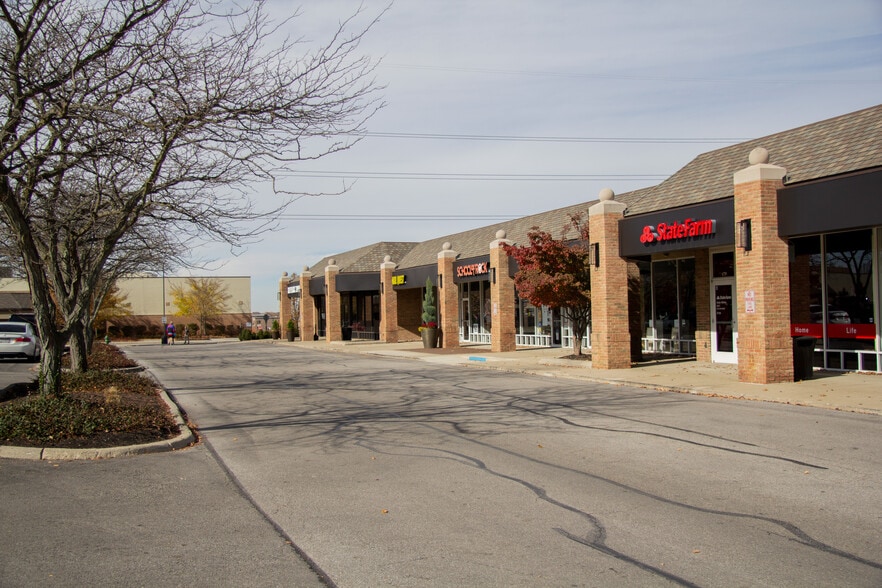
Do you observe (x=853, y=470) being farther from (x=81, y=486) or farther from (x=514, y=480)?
(x=81, y=486)

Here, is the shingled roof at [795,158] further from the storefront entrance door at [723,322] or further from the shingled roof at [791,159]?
the storefront entrance door at [723,322]

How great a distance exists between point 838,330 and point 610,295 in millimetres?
5485

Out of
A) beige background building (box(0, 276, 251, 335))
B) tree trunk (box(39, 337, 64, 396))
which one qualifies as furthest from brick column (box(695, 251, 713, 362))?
beige background building (box(0, 276, 251, 335))

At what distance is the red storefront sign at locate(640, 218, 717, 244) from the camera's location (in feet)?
55.8

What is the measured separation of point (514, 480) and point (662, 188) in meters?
16.1

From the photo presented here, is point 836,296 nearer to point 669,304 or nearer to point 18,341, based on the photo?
point 669,304

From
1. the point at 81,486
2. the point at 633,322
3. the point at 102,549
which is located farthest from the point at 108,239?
the point at 633,322

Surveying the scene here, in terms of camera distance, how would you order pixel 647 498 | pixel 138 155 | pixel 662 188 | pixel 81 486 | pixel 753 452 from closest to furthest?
1. pixel 647 498
2. pixel 81 486
3. pixel 753 452
4. pixel 138 155
5. pixel 662 188

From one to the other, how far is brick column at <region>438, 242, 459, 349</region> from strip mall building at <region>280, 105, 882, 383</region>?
5.93 ft

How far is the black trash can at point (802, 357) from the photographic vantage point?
1554cm

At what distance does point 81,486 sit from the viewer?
287 inches

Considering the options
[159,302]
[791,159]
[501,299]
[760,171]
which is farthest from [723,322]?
[159,302]

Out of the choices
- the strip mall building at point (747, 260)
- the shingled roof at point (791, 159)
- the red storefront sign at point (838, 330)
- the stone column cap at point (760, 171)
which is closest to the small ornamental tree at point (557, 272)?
the strip mall building at point (747, 260)

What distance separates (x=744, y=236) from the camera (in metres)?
15.5
